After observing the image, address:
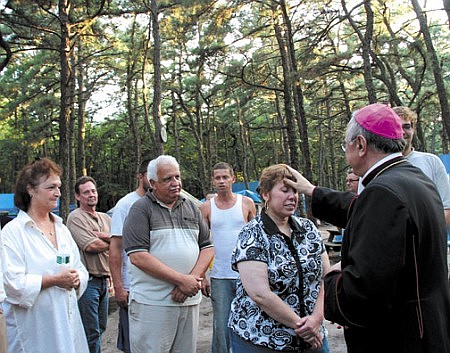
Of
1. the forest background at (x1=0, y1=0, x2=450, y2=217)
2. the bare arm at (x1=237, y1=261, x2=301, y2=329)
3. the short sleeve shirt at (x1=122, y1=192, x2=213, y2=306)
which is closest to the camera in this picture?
the bare arm at (x1=237, y1=261, x2=301, y2=329)

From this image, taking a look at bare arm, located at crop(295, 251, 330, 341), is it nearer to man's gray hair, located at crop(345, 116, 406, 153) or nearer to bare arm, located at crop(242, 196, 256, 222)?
man's gray hair, located at crop(345, 116, 406, 153)

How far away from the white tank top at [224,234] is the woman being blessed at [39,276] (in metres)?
1.40

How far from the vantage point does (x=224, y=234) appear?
4.52 meters

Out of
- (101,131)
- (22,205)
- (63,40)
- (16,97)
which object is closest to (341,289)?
(22,205)

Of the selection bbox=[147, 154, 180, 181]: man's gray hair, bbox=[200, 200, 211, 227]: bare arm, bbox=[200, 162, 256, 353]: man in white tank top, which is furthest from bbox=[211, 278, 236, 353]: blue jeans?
bbox=[147, 154, 180, 181]: man's gray hair

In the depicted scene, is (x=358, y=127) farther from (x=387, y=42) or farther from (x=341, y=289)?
(x=387, y=42)

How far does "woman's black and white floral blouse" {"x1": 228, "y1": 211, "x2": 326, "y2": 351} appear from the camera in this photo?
8.79 feet

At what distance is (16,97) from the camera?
18.6 meters

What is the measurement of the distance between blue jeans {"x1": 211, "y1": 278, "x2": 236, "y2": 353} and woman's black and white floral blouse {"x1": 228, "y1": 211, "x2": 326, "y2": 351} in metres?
1.52

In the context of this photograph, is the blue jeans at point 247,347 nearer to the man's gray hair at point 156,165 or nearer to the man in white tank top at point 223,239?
the man's gray hair at point 156,165

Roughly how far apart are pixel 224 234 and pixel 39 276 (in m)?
1.87

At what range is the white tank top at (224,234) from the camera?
4.42m

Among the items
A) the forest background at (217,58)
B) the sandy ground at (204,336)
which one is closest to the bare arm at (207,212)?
the sandy ground at (204,336)

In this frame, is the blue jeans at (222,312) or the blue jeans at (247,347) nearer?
the blue jeans at (247,347)
